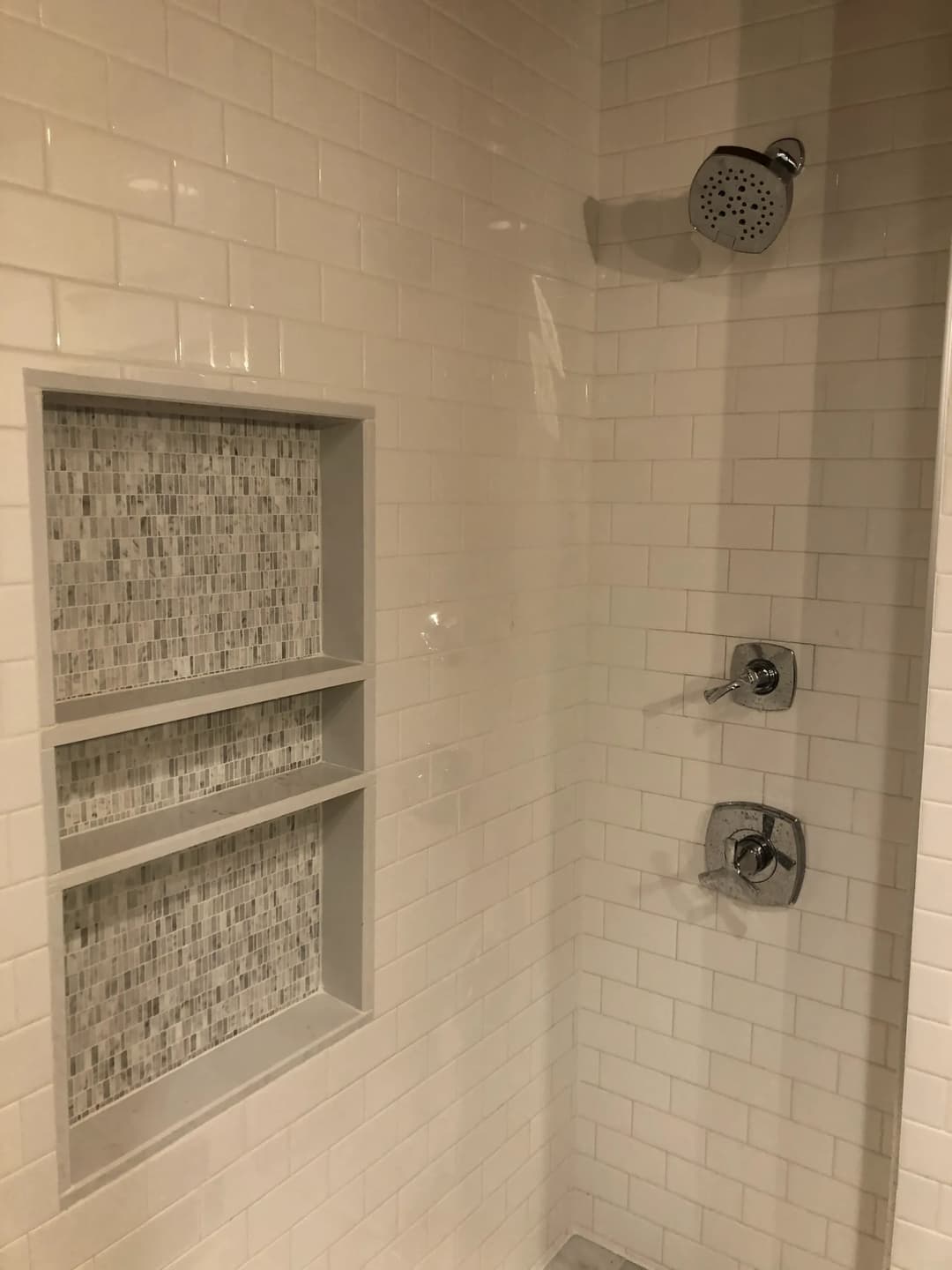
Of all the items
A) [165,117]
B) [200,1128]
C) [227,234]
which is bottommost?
[200,1128]

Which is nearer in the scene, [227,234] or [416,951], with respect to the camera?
[227,234]

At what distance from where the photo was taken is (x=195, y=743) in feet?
4.77

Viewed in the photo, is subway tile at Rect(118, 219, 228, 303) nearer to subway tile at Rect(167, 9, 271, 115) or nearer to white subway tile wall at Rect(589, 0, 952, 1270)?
subway tile at Rect(167, 9, 271, 115)

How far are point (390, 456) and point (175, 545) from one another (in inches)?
14.5

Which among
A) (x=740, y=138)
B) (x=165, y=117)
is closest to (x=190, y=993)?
(x=165, y=117)

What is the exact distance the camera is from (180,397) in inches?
48.8

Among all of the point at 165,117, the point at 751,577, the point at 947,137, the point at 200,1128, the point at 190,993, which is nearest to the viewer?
the point at 165,117

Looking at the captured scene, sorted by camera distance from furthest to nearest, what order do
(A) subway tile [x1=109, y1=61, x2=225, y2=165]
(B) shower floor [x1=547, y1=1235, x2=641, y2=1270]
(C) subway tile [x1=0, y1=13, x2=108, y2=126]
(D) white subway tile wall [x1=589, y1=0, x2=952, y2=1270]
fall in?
(B) shower floor [x1=547, y1=1235, x2=641, y2=1270]
(D) white subway tile wall [x1=589, y1=0, x2=952, y2=1270]
(A) subway tile [x1=109, y1=61, x2=225, y2=165]
(C) subway tile [x1=0, y1=13, x2=108, y2=126]

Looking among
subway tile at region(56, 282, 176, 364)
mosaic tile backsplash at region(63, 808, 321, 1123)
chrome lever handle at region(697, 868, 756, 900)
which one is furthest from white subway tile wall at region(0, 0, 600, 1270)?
chrome lever handle at region(697, 868, 756, 900)

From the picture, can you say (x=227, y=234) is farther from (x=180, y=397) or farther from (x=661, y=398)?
(x=661, y=398)

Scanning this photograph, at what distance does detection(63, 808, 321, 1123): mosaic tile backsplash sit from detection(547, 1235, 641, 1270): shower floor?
1038 millimetres

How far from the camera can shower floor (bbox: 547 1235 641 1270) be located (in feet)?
7.09

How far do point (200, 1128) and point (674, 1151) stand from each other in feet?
3.87

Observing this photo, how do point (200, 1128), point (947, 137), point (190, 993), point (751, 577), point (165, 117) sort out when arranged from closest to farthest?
point (165, 117) → point (200, 1128) → point (190, 993) → point (947, 137) → point (751, 577)
